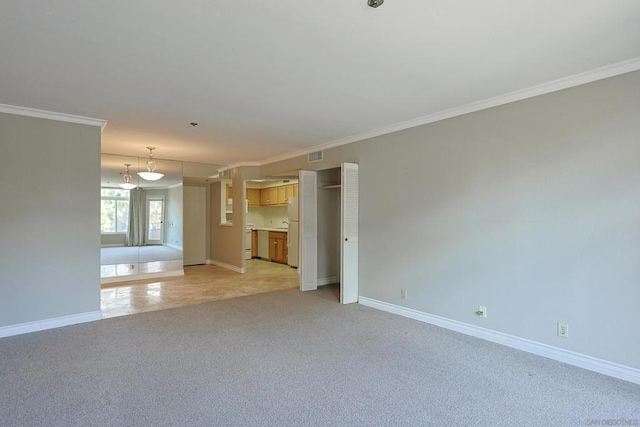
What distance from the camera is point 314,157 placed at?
5805 millimetres

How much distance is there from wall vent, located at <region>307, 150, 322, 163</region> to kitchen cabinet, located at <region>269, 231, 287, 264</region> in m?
3.29

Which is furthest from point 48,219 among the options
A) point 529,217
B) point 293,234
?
point 529,217

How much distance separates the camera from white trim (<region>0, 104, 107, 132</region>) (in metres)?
3.67

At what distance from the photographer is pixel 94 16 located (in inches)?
78.5

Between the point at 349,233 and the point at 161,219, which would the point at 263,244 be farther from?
the point at 349,233

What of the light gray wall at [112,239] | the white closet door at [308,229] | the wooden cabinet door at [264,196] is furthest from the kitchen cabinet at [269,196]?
the light gray wall at [112,239]

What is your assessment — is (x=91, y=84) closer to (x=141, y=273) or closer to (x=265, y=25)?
(x=265, y=25)

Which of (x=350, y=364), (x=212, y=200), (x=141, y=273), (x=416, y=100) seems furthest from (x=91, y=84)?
(x=212, y=200)

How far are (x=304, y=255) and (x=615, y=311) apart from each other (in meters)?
4.04

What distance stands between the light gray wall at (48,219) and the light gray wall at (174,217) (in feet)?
10.2

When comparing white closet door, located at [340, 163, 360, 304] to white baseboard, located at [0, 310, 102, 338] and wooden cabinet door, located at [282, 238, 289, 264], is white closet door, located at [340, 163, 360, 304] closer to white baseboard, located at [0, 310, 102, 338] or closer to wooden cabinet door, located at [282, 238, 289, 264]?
white baseboard, located at [0, 310, 102, 338]

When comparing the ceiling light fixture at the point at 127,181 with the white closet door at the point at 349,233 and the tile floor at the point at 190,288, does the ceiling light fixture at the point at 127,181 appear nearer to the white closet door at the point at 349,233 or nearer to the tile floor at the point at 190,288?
the tile floor at the point at 190,288

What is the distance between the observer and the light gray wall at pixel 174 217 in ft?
24.1

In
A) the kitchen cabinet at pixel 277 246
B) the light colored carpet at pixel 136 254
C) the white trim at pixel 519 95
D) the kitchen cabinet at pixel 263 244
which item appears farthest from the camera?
the kitchen cabinet at pixel 263 244
